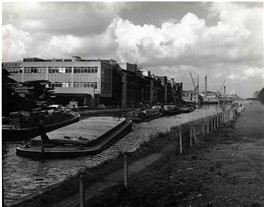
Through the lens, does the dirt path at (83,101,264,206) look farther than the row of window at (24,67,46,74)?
No

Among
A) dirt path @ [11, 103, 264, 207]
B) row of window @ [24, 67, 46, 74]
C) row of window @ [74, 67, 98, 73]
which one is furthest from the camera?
row of window @ [74, 67, 98, 73]

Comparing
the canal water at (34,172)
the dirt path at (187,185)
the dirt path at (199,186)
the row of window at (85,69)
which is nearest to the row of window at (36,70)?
the row of window at (85,69)

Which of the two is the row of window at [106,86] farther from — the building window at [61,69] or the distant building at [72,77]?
the building window at [61,69]

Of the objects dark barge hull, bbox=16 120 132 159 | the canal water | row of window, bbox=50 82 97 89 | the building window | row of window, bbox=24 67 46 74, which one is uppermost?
the building window

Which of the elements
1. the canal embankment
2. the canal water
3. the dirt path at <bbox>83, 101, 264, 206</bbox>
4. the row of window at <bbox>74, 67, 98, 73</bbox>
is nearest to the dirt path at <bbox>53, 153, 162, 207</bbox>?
the canal embankment

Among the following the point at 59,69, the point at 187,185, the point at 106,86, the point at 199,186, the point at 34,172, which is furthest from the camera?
the point at 106,86

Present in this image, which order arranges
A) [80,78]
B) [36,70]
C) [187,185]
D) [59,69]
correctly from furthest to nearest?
[80,78], [59,69], [36,70], [187,185]

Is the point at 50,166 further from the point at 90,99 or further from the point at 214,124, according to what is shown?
the point at 90,99

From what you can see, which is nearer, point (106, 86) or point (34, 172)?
point (34, 172)

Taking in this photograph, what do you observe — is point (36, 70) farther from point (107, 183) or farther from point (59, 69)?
point (107, 183)

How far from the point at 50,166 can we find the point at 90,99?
80375 mm

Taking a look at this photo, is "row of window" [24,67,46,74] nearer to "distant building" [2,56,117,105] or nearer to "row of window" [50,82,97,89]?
"distant building" [2,56,117,105]

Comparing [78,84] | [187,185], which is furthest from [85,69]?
[187,185]

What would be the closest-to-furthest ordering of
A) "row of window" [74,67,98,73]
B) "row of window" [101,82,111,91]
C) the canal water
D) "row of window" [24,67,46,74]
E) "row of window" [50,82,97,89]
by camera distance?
the canal water → "row of window" [24,67,46,74] → "row of window" [50,82,97,89] → "row of window" [74,67,98,73] → "row of window" [101,82,111,91]
